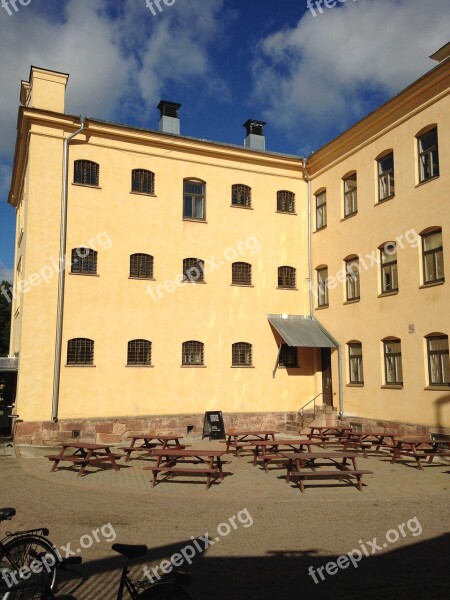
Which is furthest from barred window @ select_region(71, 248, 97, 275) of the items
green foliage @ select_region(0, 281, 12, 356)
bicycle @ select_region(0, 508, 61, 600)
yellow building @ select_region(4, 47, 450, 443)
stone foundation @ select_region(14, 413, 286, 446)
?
green foliage @ select_region(0, 281, 12, 356)

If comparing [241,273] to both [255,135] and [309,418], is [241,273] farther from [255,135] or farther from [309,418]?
[255,135]

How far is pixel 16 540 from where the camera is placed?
16.6 feet

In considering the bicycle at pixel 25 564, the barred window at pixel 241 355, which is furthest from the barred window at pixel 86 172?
the bicycle at pixel 25 564

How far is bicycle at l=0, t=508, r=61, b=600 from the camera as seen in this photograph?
4.30 meters

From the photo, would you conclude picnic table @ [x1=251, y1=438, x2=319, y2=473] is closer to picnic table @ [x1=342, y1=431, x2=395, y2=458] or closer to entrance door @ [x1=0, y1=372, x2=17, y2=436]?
picnic table @ [x1=342, y1=431, x2=395, y2=458]

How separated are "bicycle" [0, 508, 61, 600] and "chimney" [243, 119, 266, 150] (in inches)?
809

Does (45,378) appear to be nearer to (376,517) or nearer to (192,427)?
(192,427)

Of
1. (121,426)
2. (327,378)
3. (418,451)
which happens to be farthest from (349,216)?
(121,426)

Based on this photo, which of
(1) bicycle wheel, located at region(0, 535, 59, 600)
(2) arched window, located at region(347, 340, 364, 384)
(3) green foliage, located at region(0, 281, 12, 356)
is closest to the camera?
(1) bicycle wheel, located at region(0, 535, 59, 600)

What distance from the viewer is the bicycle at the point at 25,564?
4.30m

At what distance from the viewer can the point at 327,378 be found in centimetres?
2112

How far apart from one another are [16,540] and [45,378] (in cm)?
1289

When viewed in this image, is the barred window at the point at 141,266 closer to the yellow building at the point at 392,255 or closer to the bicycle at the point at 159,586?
the yellow building at the point at 392,255

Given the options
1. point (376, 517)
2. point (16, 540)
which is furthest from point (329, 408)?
point (16, 540)
